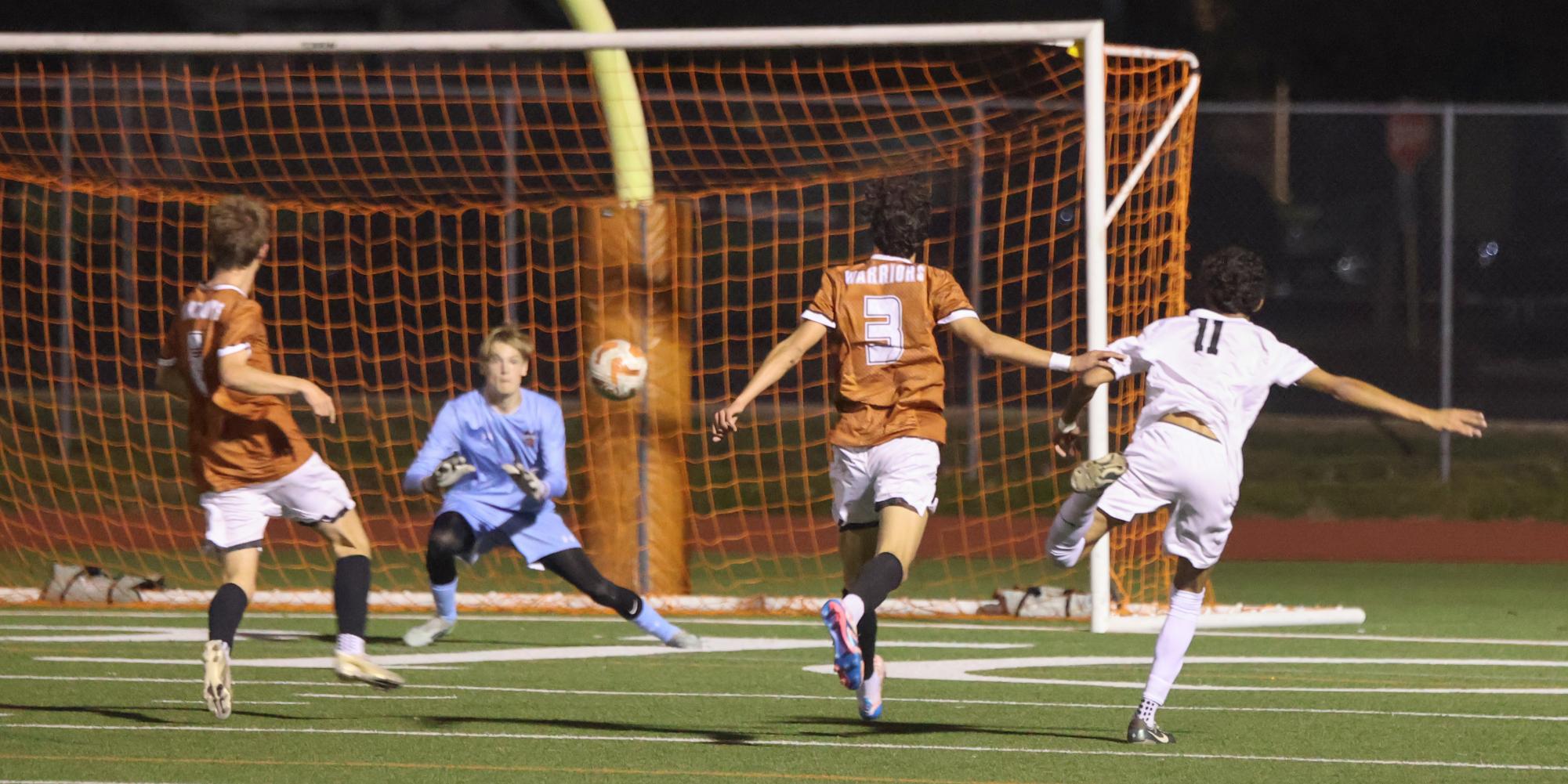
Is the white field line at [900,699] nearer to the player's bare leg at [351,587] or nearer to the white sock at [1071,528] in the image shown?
the player's bare leg at [351,587]

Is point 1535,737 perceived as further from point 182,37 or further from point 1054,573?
point 182,37

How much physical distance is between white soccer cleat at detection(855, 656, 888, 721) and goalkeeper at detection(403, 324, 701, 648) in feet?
6.79

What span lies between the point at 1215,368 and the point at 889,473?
109cm

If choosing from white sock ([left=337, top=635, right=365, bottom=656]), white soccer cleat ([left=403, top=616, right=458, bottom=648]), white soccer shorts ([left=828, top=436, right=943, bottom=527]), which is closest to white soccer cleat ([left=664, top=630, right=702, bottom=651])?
white soccer cleat ([left=403, top=616, right=458, bottom=648])

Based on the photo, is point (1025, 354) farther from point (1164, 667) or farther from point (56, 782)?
point (56, 782)

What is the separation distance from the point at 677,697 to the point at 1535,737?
3024 millimetres

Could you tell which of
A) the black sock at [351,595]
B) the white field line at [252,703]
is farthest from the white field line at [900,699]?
the black sock at [351,595]

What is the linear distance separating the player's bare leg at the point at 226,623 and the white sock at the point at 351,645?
35 cm

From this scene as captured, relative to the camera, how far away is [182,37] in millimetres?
10977

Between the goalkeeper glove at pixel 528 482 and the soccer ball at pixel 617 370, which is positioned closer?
the goalkeeper glove at pixel 528 482

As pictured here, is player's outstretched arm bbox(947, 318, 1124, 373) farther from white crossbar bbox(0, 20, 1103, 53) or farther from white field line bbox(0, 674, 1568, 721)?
white crossbar bbox(0, 20, 1103, 53)

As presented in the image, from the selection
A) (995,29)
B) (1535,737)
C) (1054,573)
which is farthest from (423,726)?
(1054,573)

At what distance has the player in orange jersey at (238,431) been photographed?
23.4 ft

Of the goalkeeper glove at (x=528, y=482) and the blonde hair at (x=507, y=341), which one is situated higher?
the blonde hair at (x=507, y=341)
